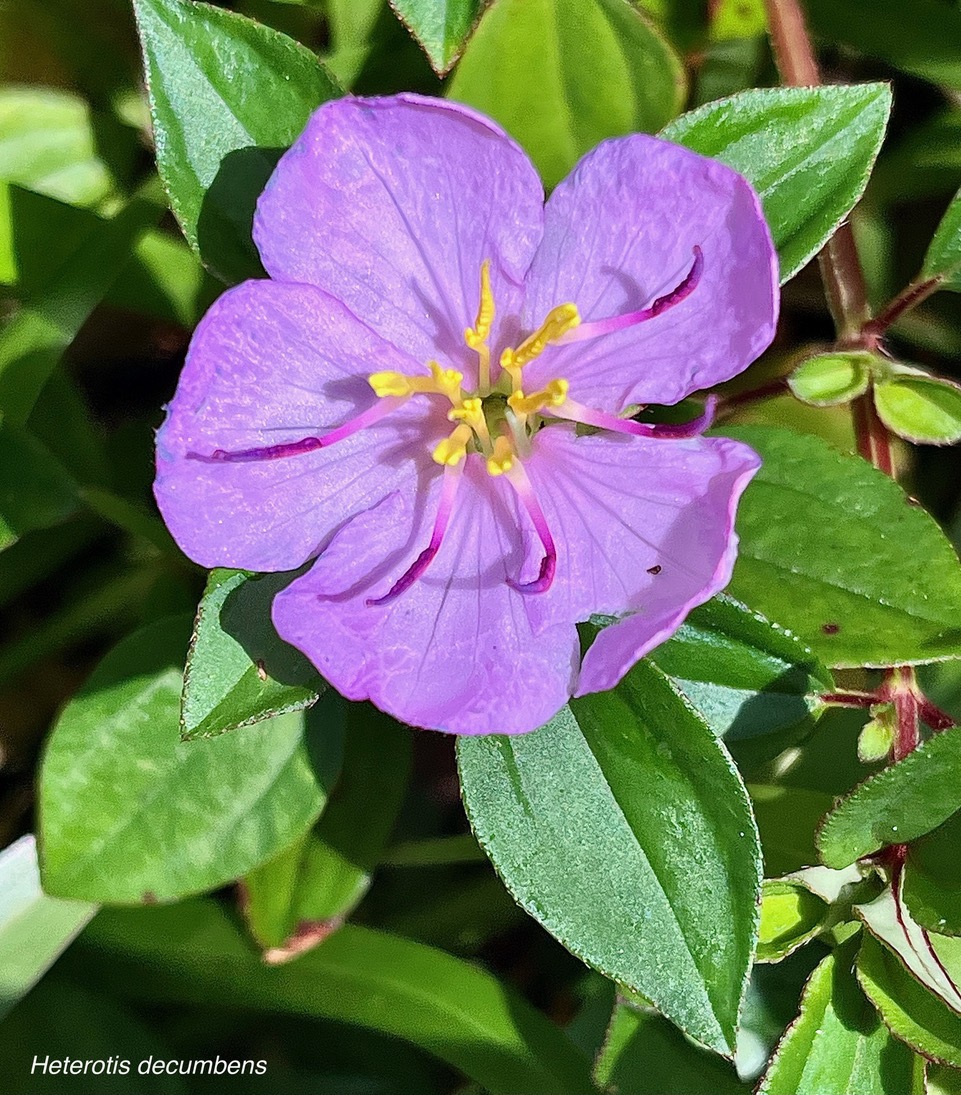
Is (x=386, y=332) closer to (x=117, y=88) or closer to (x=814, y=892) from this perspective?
(x=814, y=892)

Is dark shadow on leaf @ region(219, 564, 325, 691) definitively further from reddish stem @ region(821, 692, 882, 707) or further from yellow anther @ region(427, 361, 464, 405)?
reddish stem @ region(821, 692, 882, 707)

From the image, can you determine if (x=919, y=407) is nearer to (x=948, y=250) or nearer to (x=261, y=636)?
(x=948, y=250)

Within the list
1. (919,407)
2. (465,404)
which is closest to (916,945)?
(919,407)

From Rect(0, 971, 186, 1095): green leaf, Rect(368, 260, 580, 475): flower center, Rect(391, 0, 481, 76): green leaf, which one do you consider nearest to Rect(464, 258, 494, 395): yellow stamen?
Rect(368, 260, 580, 475): flower center

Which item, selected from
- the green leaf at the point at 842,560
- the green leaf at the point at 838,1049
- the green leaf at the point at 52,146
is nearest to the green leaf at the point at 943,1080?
the green leaf at the point at 838,1049

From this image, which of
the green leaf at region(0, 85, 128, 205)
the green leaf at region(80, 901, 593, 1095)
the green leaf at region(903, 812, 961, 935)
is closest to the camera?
the green leaf at region(903, 812, 961, 935)

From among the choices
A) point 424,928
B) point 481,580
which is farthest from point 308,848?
point 481,580
